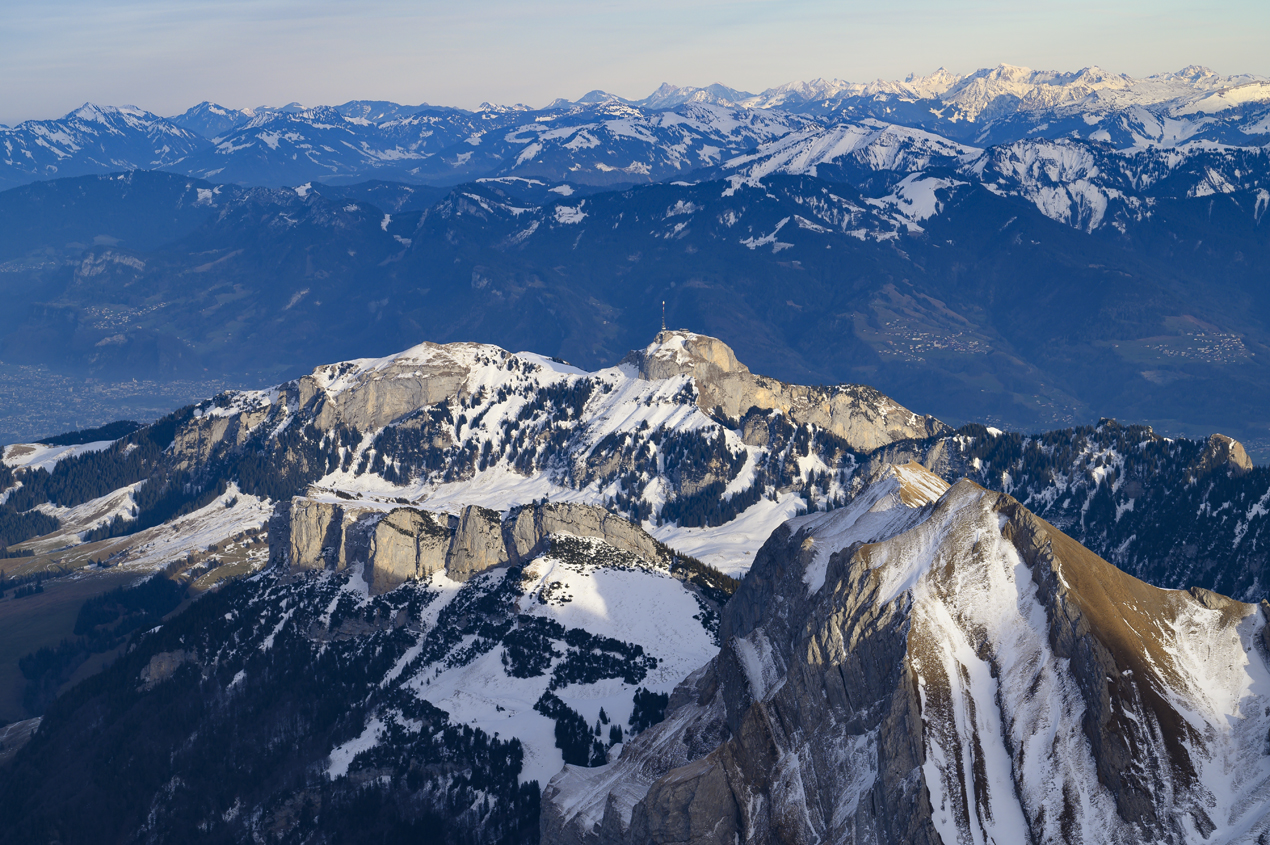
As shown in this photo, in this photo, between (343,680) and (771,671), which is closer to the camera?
(771,671)

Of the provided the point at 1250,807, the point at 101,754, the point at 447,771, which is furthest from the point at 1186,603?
the point at 101,754

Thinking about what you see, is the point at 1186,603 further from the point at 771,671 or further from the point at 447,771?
the point at 447,771

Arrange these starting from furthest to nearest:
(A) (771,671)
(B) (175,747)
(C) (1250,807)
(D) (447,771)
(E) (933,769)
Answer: (B) (175,747) < (D) (447,771) < (A) (771,671) < (E) (933,769) < (C) (1250,807)

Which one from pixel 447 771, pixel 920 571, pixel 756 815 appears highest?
pixel 920 571

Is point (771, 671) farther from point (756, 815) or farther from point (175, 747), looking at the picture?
point (175, 747)

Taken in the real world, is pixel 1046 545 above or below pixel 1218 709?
above

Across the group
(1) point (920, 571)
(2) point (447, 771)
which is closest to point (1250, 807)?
(1) point (920, 571)

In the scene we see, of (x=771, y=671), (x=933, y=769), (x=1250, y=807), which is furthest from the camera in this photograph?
(x=771, y=671)
